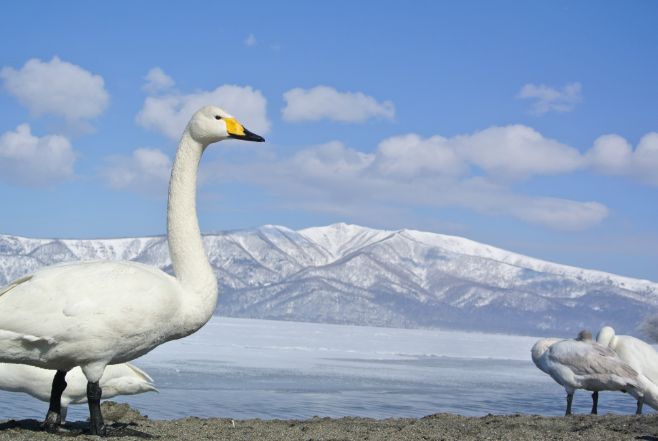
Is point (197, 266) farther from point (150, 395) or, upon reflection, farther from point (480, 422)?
point (150, 395)

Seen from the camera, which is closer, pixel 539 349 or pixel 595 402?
pixel 595 402

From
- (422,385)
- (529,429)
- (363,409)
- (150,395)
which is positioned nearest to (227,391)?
(150,395)

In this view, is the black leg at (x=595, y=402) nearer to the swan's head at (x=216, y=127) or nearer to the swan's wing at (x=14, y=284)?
the swan's head at (x=216, y=127)

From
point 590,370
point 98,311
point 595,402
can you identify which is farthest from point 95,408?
point 595,402

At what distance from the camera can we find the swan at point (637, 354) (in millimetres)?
13078

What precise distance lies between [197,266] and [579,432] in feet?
15.7

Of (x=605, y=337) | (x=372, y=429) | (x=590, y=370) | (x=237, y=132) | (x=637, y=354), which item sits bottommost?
(x=372, y=429)

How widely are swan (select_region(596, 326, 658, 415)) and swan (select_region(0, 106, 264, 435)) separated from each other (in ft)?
28.4

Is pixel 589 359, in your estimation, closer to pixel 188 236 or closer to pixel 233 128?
pixel 233 128

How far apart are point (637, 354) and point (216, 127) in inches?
359

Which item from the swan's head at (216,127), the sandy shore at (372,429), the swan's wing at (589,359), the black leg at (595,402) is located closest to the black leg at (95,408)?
the sandy shore at (372,429)

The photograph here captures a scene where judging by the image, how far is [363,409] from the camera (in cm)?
Answer: 1492

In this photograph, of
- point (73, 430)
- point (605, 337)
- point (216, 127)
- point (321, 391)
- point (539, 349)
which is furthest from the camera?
point (321, 391)

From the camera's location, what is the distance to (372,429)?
30.7 ft
